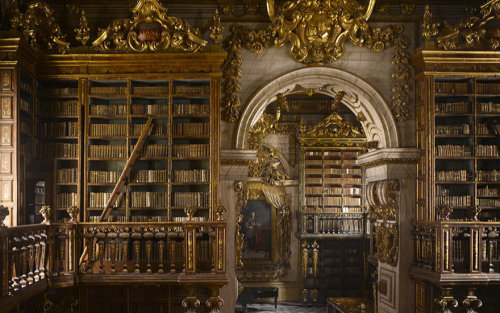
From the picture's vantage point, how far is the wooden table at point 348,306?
10.0 meters

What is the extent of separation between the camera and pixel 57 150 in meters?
8.16

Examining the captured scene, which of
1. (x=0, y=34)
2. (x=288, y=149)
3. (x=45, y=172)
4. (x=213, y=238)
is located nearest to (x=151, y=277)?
(x=213, y=238)

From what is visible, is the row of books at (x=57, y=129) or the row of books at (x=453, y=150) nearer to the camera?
the row of books at (x=57, y=129)

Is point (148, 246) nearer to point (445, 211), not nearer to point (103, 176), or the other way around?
point (103, 176)

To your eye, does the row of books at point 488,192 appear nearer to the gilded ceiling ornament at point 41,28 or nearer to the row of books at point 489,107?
the row of books at point 489,107

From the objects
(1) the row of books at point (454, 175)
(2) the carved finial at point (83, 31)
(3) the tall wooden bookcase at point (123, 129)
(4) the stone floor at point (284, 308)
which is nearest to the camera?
(2) the carved finial at point (83, 31)

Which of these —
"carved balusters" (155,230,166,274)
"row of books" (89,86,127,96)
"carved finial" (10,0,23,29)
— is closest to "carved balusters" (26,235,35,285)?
"carved balusters" (155,230,166,274)

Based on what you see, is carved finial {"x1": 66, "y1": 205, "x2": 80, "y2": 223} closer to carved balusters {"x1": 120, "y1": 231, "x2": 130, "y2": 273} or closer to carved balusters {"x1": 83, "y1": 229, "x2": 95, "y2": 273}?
carved balusters {"x1": 83, "y1": 229, "x2": 95, "y2": 273}

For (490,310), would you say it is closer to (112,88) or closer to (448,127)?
(448,127)

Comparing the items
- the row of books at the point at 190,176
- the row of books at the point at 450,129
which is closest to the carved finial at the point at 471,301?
the row of books at the point at 450,129

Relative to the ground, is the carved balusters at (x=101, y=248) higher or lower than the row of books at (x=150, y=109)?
lower

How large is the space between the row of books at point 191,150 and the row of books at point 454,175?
3.53 metres

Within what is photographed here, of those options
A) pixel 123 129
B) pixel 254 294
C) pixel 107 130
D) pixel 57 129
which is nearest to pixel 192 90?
pixel 123 129

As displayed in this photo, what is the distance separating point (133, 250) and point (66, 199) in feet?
4.06
